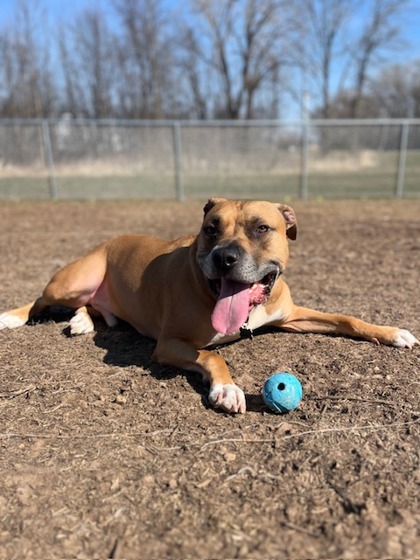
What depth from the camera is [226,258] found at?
9.02ft

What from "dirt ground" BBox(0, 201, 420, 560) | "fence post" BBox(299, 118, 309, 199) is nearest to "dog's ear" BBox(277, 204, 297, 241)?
"dirt ground" BBox(0, 201, 420, 560)

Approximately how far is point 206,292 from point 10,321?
1.92 meters

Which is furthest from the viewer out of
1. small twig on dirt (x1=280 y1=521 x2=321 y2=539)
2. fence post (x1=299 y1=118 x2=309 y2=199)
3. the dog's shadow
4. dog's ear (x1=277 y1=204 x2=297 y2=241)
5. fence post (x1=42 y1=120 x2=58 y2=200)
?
fence post (x1=299 y1=118 x2=309 y2=199)

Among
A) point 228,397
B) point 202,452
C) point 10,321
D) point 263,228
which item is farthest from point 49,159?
point 202,452

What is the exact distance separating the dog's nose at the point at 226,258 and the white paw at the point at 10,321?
2118 mm

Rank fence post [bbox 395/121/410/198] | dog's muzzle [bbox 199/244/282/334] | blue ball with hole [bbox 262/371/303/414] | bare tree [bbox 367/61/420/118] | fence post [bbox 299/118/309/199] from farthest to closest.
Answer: bare tree [bbox 367/61/420/118]
fence post [bbox 299/118/309/199]
fence post [bbox 395/121/410/198]
dog's muzzle [bbox 199/244/282/334]
blue ball with hole [bbox 262/371/303/414]

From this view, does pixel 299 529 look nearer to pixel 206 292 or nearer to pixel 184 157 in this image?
pixel 206 292

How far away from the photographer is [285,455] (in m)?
2.25

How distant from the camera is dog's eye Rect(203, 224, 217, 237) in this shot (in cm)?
311

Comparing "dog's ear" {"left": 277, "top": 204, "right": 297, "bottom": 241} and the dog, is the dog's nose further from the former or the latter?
"dog's ear" {"left": 277, "top": 204, "right": 297, "bottom": 241}

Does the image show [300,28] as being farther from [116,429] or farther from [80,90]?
[116,429]

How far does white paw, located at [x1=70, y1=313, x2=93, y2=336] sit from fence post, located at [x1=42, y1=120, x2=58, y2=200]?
10261 mm

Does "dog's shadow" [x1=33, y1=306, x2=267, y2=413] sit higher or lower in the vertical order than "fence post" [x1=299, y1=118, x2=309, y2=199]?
lower

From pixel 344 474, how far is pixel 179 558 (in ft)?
2.65
